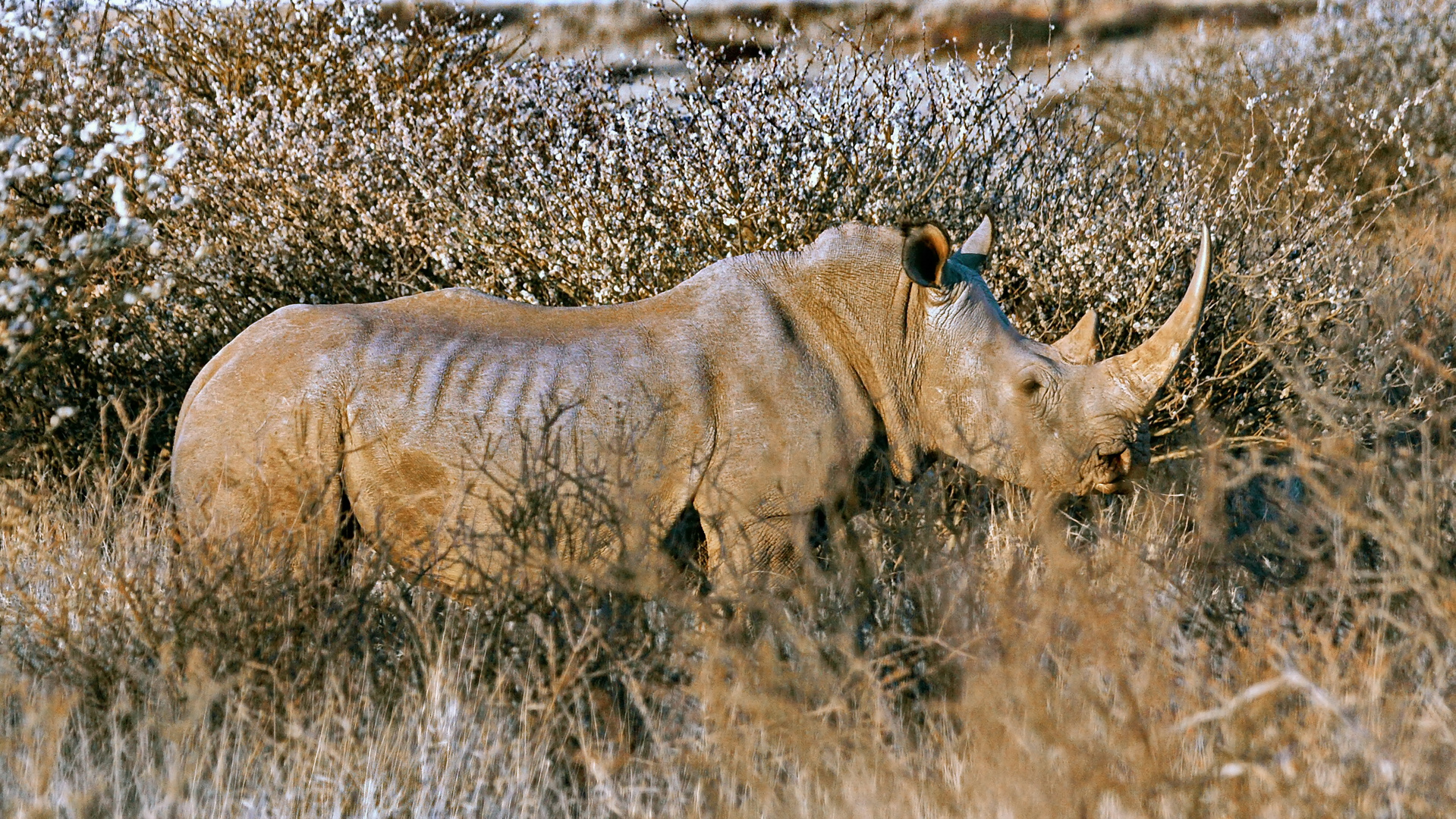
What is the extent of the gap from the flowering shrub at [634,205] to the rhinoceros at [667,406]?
134 cm

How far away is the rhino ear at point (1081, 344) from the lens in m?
4.97

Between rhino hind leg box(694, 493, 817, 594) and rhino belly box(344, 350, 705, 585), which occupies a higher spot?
rhino belly box(344, 350, 705, 585)

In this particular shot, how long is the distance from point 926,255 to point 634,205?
7.14 ft

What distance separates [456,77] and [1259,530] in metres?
6.44

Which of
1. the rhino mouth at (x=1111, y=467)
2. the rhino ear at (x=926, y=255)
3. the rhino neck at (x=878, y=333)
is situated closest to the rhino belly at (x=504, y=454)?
the rhino neck at (x=878, y=333)

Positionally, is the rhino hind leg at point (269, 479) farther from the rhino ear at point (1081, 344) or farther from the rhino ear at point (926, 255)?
the rhino ear at point (1081, 344)

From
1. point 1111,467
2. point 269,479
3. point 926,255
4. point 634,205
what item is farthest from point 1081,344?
point 269,479

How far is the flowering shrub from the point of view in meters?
6.32

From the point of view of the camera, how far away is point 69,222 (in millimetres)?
7215

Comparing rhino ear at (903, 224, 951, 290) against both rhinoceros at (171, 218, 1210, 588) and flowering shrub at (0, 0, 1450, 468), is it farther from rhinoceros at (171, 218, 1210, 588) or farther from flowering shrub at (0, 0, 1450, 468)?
Result: flowering shrub at (0, 0, 1450, 468)

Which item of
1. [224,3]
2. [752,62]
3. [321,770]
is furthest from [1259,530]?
[224,3]

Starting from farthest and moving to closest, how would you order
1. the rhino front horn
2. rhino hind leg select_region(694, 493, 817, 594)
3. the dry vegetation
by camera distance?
the rhino front horn
rhino hind leg select_region(694, 493, 817, 594)
the dry vegetation

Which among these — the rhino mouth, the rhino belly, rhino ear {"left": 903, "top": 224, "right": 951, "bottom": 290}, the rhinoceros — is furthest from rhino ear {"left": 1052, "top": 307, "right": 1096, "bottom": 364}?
the rhino belly

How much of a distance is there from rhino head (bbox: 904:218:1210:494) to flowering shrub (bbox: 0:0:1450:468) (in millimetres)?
1276
